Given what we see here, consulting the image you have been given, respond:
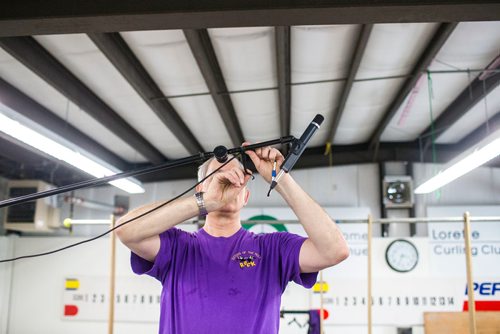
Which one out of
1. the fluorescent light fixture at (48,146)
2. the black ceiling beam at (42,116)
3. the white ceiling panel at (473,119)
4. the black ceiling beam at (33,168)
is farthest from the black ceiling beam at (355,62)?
the black ceiling beam at (33,168)

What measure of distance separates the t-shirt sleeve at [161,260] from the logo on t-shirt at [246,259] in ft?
0.64

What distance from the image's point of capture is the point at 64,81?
4309 millimetres

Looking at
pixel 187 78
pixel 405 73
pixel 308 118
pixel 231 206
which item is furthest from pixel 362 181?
pixel 231 206

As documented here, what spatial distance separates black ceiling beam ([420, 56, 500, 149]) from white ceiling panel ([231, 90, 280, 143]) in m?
2.21

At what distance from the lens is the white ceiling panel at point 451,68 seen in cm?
408

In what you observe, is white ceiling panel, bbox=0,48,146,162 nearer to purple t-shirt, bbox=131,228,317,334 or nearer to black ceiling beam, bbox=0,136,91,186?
black ceiling beam, bbox=0,136,91,186

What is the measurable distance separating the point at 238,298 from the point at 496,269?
6310 millimetres

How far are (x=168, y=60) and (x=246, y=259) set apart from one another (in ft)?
10.4

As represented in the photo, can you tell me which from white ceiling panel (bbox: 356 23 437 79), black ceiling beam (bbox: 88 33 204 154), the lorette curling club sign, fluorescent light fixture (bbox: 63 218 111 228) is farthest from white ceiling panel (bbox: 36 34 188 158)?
white ceiling panel (bbox: 356 23 437 79)

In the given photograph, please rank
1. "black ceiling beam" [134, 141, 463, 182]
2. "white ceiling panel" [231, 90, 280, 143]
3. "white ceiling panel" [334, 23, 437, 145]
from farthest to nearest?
1. "black ceiling beam" [134, 141, 463, 182]
2. "white ceiling panel" [231, 90, 280, 143]
3. "white ceiling panel" [334, 23, 437, 145]

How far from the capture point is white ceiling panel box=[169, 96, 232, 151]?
5.27m

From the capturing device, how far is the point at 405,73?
16.0 feet

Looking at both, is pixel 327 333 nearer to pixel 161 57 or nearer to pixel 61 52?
pixel 161 57

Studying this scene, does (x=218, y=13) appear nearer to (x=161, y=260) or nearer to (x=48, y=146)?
(x=161, y=260)
